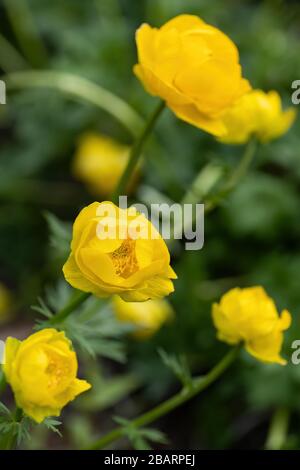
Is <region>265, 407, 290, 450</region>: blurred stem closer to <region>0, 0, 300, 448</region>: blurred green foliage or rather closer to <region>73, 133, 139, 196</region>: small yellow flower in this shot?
<region>0, 0, 300, 448</region>: blurred green foliage

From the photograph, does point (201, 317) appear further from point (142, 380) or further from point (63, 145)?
point (63, 145)

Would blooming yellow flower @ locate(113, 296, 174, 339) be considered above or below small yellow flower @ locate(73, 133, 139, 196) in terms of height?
below

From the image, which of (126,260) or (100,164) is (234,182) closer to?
(126,260)

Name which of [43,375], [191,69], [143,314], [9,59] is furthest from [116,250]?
[9,59]

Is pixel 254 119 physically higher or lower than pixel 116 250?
higher

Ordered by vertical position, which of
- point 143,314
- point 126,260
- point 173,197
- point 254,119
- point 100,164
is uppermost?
point 100,164

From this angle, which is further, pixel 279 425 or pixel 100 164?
pixel 100 164

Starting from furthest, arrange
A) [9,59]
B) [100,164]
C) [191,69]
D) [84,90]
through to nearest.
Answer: [9,59], [100,164], [84,90], [191,69]

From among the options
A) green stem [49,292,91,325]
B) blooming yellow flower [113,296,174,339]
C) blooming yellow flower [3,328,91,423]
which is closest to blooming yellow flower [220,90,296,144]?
green stem [49,292,91,325]
